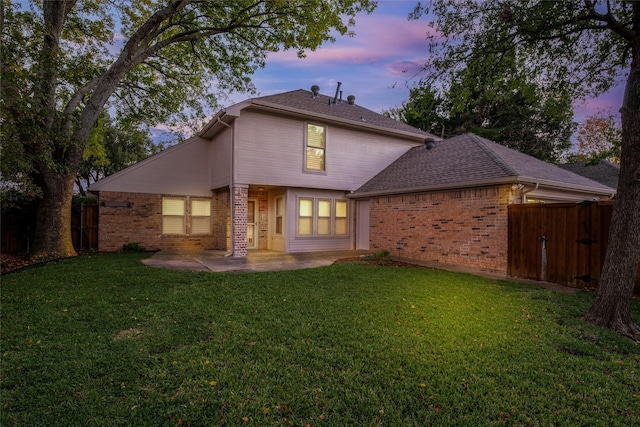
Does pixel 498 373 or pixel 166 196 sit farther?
pixel 166 196

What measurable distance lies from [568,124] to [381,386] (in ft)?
92.3

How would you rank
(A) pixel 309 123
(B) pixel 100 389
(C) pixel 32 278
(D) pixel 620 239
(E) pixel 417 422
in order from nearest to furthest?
(E) pixel 417 422 → (B) pixel 100 389 → (D) pixel 620 239 → (C) pixel 32 278 → (A) pixel 309 123

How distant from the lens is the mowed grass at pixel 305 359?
2.52 meters

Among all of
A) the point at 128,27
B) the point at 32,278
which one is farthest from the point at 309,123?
the point at 32,278

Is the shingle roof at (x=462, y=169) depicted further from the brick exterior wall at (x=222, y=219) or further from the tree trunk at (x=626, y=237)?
the brick exterior wall at (x=222, y=219)

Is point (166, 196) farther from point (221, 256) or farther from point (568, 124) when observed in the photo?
point (568, 124)

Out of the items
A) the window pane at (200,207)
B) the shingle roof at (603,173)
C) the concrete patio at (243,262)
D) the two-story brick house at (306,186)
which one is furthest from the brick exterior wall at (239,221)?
the shingle roof at (603,173)

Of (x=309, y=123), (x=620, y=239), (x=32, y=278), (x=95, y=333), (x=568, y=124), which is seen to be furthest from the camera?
(x=568, y=124)

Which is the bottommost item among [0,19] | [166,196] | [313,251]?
[313,251]

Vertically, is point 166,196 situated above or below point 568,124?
below

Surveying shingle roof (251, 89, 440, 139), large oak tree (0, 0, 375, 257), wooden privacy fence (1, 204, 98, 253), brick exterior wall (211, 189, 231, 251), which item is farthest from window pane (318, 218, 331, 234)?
wooden privacy fence (1, 204, 98, 253)

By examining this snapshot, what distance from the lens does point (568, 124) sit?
2322 cm

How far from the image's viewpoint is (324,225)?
526 inches

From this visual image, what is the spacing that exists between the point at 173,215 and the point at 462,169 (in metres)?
11.0
